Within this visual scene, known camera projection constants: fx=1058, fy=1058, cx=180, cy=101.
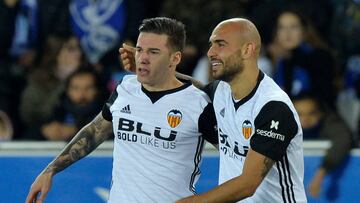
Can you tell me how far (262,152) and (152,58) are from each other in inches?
39.7

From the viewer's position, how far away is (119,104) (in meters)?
6.46

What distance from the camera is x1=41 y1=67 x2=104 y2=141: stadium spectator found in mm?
8977

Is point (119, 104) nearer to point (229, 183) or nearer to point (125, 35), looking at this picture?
point (229, 183)

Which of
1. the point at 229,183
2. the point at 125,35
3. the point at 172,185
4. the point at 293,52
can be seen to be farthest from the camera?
the point at 125,35

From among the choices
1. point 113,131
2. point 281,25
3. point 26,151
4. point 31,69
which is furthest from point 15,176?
point 281,25

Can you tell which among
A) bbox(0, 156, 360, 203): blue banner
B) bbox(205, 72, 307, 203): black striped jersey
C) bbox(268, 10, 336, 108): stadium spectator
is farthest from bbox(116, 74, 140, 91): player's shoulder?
bbox(268, 10, 336, 108): stadium spectator

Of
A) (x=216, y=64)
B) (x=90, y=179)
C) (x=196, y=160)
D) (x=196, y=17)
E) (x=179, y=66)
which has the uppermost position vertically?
(x=216, y=64)

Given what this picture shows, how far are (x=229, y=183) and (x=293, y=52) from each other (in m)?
4.20

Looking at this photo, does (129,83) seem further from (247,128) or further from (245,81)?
(247,128)

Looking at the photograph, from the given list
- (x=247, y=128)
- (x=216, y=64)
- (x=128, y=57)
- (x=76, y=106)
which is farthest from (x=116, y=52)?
(x=247, y=128)

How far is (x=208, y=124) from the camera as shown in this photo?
20.6ft

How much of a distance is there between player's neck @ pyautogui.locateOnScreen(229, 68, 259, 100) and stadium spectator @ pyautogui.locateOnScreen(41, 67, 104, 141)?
3140mm

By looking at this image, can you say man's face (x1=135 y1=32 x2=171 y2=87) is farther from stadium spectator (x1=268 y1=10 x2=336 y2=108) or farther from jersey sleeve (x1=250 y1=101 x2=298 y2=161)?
stadium spectator (x1=268 y1=10 x2=336 y2=108)

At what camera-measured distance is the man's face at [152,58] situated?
620 centimetres
